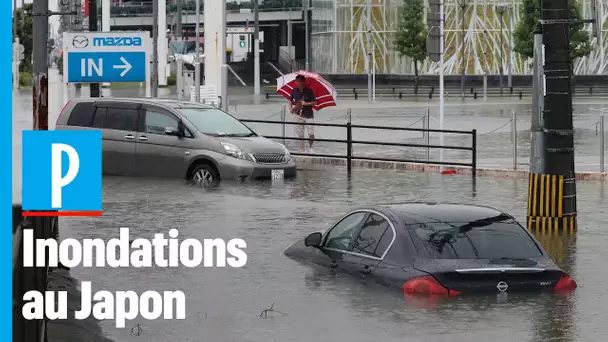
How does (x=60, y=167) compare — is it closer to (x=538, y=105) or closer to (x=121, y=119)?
(x=538, y=105)

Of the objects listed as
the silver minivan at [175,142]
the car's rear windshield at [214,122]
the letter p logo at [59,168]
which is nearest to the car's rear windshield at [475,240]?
the letter p logo at [59,168]

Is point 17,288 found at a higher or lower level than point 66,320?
higher

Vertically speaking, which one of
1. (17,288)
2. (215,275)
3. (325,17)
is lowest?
(215,275)

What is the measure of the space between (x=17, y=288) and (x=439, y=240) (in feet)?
22.8

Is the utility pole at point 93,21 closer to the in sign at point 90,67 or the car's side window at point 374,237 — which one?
the in sign at point 90,67

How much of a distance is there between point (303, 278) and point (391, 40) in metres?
89.8

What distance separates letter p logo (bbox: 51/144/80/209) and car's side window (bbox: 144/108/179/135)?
2237 centimetres

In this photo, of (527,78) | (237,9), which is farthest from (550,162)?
(237,9)

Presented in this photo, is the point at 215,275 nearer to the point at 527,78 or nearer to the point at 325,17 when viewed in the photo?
the point at 527,78

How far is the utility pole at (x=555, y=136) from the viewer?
730 inches

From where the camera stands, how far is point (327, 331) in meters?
10.9

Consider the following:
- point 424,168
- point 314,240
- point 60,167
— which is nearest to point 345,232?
point 314,240

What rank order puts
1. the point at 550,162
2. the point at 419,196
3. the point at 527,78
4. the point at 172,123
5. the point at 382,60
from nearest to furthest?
the point at 550,162 < the point at 419,196 < the point at 172,123 < the point at 527,78 < the point at 382,60

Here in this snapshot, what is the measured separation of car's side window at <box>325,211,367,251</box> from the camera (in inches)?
537
